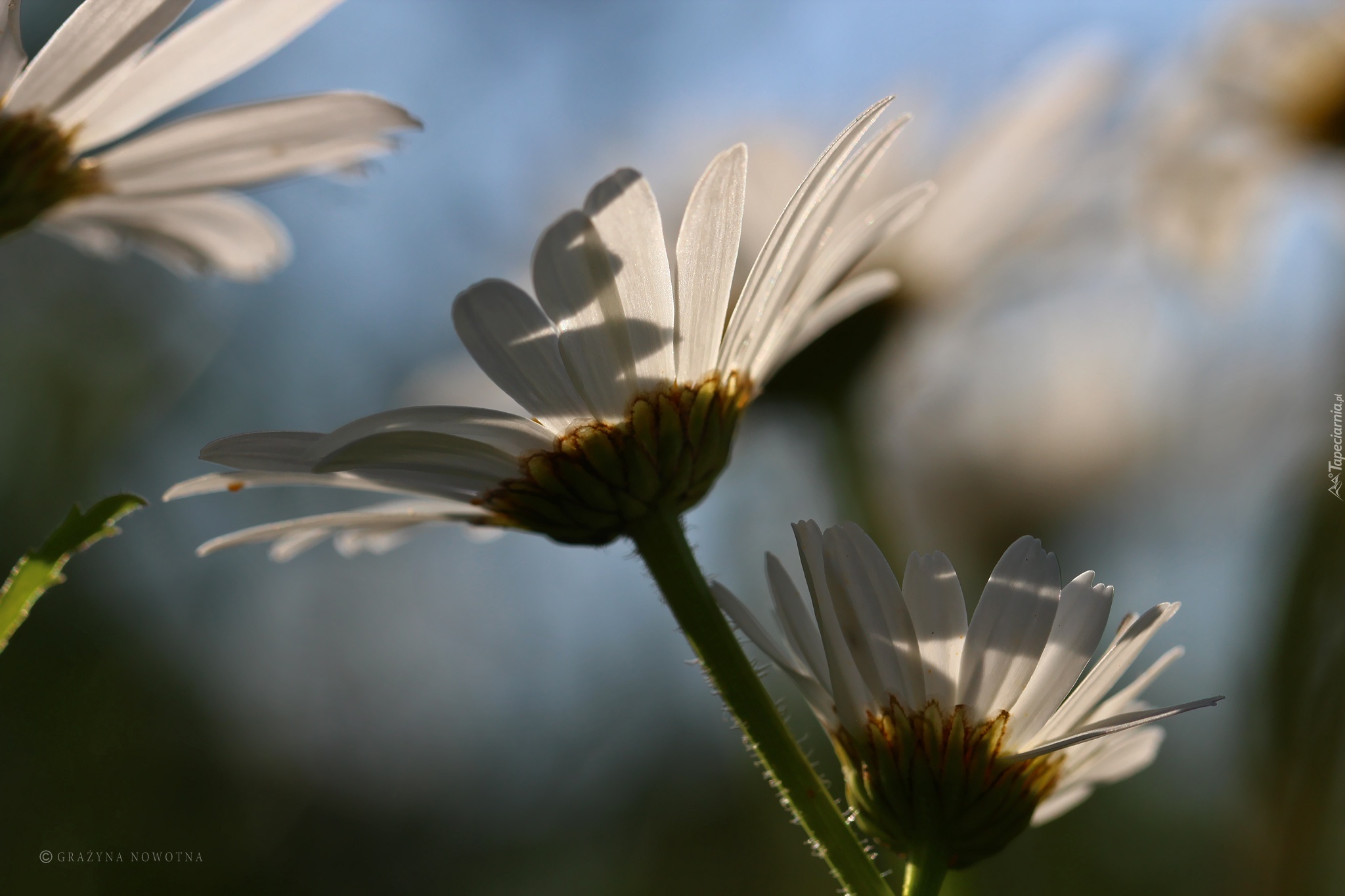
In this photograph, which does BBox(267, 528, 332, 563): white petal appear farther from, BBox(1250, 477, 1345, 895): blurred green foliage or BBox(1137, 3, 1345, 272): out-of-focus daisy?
BBox(1137, 3, 1345, 272): out-of-focus daisy

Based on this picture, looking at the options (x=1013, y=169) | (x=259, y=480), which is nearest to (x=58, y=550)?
(x=259, y=480)

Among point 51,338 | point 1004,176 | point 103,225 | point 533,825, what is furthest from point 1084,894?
point 51,338

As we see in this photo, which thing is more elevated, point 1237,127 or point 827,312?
point 1237,127

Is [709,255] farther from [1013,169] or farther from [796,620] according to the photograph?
[1013,169]

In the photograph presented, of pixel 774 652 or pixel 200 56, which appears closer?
pixel 774 652

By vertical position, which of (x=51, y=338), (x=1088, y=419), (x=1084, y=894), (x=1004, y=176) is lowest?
(x=1084, y=894)

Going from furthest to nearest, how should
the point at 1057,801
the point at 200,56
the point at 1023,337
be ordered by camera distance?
the point at 1023,337 → the point at 200,56 → the point at 1057,801

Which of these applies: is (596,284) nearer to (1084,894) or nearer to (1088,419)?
(1084,894)

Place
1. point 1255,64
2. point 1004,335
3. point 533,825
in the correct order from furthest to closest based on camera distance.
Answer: point 533,825 < point 1004,335 < point 1255,64
